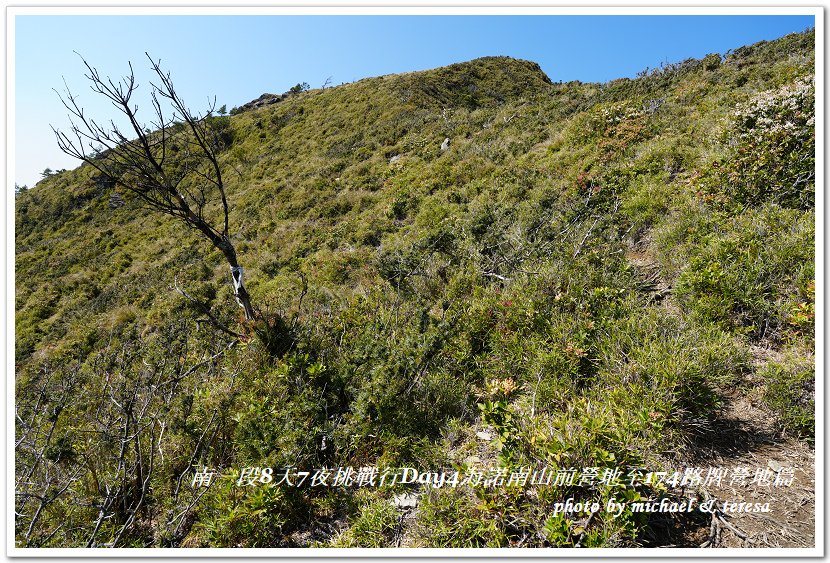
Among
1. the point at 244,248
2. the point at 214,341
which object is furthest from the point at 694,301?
the point at 244,248

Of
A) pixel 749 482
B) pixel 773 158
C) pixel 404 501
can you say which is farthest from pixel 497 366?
pixel 773 158

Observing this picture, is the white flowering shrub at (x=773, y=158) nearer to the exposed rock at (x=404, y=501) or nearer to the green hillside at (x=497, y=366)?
the green hillside at (x=497, y=366)

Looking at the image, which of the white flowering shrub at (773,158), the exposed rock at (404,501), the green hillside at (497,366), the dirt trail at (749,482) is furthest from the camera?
the white flowering shrub at (773,158)

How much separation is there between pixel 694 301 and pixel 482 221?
17.9 feet

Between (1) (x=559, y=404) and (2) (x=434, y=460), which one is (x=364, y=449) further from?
(1) (x=559, y=404)

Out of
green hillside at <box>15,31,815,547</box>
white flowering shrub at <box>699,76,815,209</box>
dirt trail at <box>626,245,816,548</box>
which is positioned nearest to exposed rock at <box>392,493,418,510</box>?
green hillside at <box>15,31,815,547</box>

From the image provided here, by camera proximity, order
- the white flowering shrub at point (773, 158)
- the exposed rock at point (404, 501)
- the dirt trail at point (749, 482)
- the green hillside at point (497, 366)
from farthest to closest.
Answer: the white flowering shrub at point (773, 158), the exposed rock at point (404, 501), the green hillside at point (497, 366), the dirt trail at point (749, 482)

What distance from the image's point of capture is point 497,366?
4633 mm

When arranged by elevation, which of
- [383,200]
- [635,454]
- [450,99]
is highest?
[450,99]

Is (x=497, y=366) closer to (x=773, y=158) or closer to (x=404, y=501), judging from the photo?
(x=404, y=501)

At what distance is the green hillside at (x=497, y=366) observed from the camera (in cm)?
306

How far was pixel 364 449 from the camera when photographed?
3727 millimetres

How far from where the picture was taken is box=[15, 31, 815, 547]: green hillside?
120 inches

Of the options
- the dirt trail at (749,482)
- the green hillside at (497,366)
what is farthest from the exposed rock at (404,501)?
the dirt trail at (749,482)
